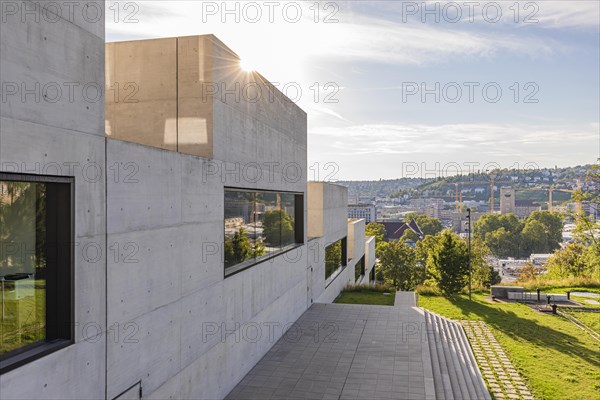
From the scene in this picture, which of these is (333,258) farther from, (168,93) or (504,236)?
(504,236)

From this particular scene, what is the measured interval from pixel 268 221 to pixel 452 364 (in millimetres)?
8303

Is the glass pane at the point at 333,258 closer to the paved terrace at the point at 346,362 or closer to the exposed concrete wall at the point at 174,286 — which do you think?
the paved terrace at the point at 346,362

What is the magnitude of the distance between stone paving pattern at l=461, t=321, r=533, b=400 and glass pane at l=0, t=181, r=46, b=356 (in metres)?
13.1

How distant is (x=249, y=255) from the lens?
13.1 meters

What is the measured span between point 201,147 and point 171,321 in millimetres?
4196

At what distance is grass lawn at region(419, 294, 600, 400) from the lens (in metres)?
14.3

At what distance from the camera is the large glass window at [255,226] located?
1175 cm

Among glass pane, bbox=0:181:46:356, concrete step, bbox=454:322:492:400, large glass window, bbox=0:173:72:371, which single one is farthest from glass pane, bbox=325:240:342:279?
glass pane, bbox=0:181:46:356

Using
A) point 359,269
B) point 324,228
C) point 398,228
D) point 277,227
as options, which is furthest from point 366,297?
point 398,228

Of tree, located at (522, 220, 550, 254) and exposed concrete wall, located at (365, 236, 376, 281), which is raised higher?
exposed concrete wall, located at (365, 236, 376, 281)

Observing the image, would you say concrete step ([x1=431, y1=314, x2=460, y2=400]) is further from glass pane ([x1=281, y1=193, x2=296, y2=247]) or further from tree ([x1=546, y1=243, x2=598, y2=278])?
tree ([x1=546, y1=243, x2=598, y2=278])

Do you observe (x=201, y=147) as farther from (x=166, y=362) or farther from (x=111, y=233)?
(x=166, y=362)

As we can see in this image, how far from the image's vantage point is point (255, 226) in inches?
535

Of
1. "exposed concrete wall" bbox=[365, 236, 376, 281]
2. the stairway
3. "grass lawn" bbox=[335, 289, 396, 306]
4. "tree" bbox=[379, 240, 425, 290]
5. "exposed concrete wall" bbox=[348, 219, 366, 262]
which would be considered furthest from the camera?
"tree" bbox=[379, 240, 425, 290]
